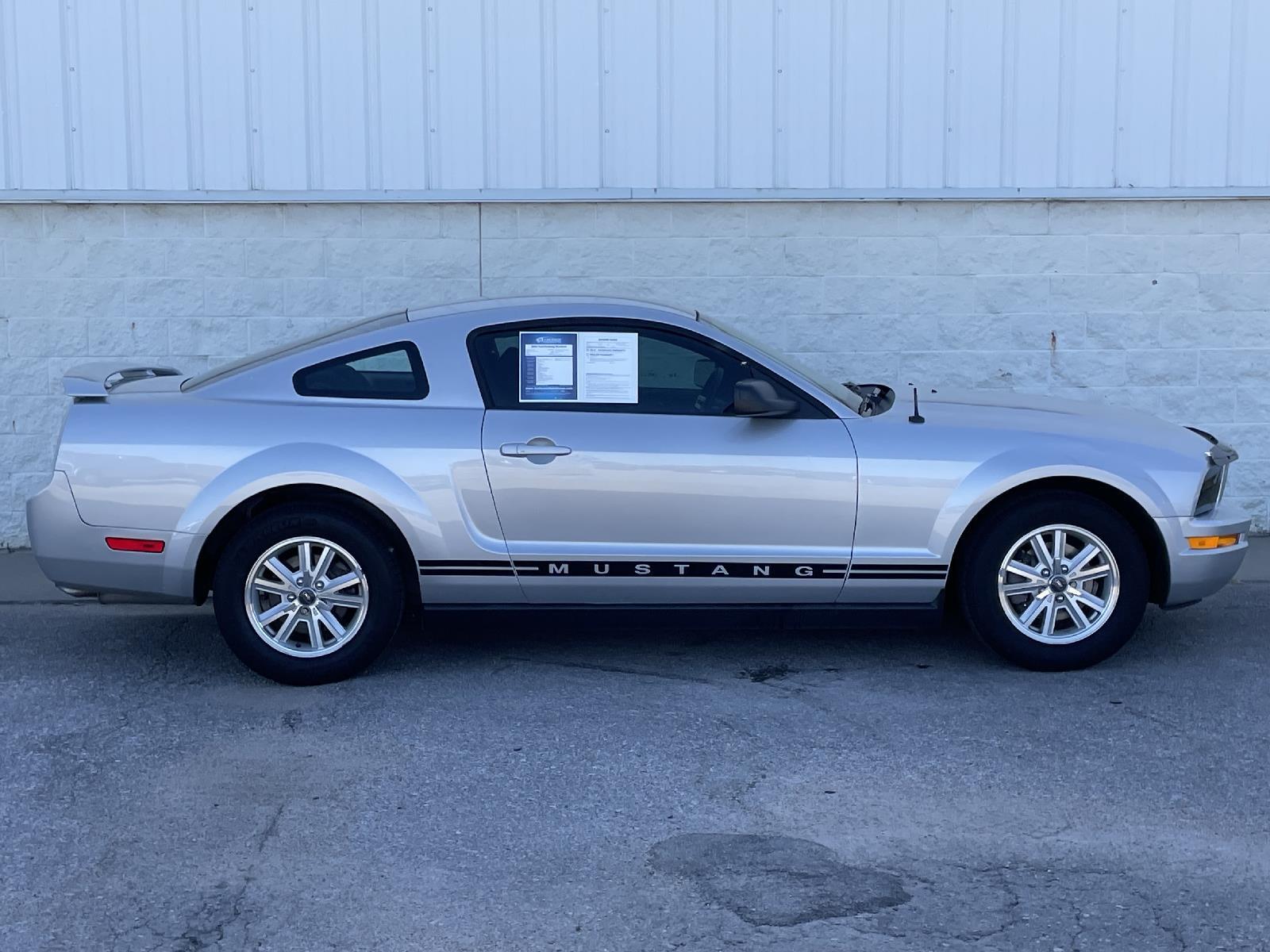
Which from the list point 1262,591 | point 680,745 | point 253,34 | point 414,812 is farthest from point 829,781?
point 253,34

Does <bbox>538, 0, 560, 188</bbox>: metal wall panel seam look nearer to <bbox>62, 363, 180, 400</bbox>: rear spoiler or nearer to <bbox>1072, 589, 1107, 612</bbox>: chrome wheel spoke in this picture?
<bbox>62, 363, 180, 400</bbox>: rear spoiler

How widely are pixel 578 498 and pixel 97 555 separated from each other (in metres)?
2.00

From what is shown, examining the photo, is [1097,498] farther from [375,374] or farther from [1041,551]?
[375,374]

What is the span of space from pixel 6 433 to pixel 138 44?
2582 millimetres

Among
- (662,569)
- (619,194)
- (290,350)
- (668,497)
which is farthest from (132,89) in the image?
(662,569)

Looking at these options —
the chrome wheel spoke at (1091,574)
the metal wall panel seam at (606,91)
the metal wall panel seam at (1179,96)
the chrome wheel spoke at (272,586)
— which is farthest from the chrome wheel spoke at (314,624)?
the metal wall panel seam at (1179,96)

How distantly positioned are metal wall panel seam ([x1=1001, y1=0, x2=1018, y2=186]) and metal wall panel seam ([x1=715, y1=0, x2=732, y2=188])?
1721 millimetres

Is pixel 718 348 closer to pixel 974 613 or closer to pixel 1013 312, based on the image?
pixel 974 613

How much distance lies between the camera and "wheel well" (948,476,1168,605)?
21.2 ft

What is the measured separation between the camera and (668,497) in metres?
6.30

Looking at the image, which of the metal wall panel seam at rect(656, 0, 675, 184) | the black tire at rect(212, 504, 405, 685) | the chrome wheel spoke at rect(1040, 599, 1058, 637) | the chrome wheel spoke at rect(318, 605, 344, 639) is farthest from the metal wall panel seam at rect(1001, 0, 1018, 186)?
the chrome wheel spoke at rect(318, 605, 344, 639)

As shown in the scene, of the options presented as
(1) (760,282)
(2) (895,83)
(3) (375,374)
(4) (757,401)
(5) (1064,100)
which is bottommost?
(4) (757,401)

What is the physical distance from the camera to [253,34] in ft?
31.3

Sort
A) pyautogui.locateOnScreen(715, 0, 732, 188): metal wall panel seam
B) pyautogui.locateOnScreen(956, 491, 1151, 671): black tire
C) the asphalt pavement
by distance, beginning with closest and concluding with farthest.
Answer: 1. the asphalt pavement
2. pyautogui.locateOnScreen(956, 491, 1151, 671): black tire
3. pyautogui.locateOnScreen(715, 0, 732, 188): metal wall panel seam
